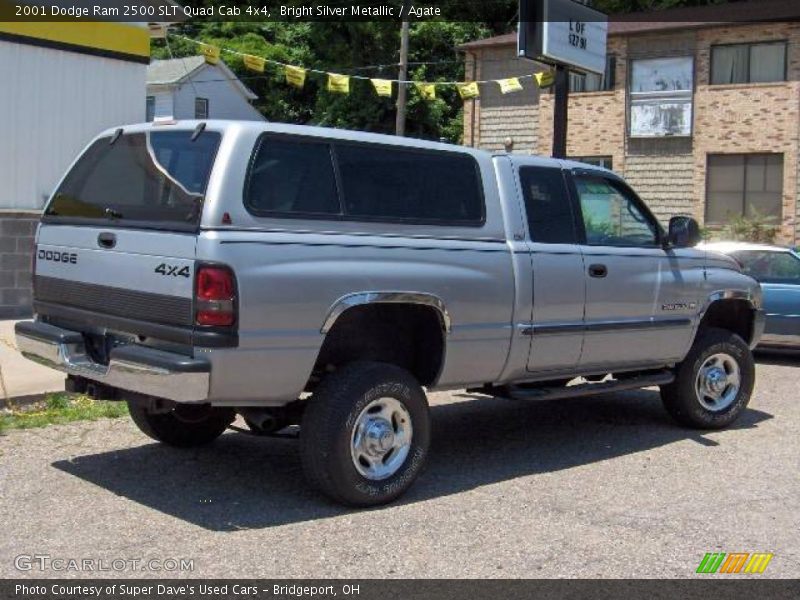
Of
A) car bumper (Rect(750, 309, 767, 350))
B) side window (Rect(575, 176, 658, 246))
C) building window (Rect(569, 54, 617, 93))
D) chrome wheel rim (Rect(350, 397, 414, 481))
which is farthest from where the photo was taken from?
building window (Rect(569, 54, 617, 93))

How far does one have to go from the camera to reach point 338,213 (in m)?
5.57

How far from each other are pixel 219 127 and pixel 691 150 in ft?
82.1

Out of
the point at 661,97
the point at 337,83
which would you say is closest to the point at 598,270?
the point at 337,83

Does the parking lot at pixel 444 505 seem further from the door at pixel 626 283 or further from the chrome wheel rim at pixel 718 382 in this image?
the door at pixel 626 283

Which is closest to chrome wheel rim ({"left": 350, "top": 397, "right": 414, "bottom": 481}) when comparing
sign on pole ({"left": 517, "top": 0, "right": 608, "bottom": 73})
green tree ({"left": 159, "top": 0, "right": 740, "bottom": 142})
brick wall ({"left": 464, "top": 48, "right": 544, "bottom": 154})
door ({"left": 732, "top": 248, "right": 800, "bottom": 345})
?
door ({"left": 732, "top": 248, "right": 800, "bottom": 345})

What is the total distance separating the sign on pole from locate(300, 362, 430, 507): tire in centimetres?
881

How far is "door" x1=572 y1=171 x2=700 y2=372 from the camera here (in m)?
6.96

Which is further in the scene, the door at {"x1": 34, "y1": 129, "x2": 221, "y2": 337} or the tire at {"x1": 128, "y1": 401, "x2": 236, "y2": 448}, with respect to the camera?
the tire at {"x1": 128, "y1": 401, "x2": 236, "y2": 448}

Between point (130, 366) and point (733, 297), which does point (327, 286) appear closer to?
point (130, 366)

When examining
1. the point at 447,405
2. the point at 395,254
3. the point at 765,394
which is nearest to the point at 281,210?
the point at 395,254

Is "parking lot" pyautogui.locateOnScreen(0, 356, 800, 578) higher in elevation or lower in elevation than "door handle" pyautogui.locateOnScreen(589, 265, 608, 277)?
lower

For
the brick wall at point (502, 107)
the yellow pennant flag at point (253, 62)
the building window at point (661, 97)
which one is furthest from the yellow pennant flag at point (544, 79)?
the brick wall at point (502, 107)

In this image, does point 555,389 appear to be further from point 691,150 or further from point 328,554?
point 691,150

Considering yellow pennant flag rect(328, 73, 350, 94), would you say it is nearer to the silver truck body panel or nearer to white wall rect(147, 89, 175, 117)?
the silver truck body panel
